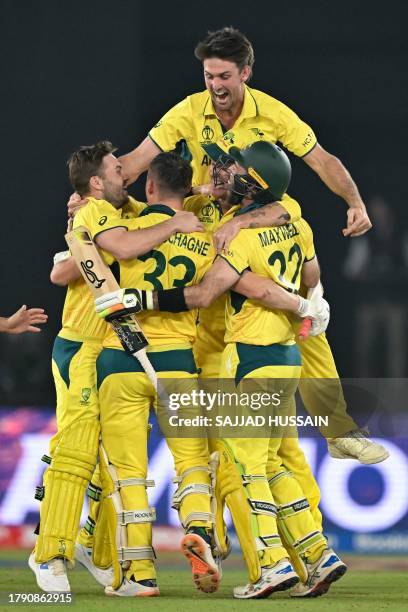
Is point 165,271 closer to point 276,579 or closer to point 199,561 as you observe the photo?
point 199,561

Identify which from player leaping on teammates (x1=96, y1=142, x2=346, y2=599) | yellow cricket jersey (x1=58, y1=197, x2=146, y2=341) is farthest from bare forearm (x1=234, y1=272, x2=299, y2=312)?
yellow cricket jersey (x1=58, y1=197, x2=146, y2=341)

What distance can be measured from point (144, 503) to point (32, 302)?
4738 mm

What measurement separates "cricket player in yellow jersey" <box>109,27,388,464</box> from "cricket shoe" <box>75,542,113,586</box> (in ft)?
3.28

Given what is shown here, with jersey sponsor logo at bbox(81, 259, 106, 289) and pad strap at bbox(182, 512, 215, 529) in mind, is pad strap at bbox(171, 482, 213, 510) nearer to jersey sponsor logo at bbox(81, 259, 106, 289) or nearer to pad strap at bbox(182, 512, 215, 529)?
pad strap at bbox(182, 512, 215, 529)

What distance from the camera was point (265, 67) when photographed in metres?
11.1

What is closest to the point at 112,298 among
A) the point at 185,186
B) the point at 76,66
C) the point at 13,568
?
the point at 185,186

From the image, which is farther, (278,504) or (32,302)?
(32,302)

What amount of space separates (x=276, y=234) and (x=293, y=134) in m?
0.74

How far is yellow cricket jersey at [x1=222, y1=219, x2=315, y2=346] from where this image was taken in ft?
18.0

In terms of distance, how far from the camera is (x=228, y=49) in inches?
234

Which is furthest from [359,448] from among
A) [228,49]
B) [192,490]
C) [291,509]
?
[228,49]

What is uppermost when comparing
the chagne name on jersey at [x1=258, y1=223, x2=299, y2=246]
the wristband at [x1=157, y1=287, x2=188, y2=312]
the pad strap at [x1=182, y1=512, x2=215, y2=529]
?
the chagne name on jersey at [x1=258, y1=223, x2=299, y2=246]

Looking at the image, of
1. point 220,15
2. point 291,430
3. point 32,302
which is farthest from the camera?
point 220,15

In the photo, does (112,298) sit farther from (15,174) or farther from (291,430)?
(15,174)
